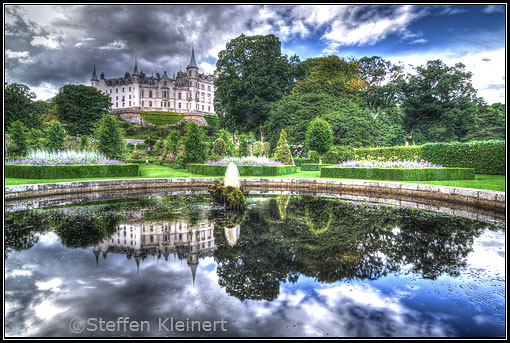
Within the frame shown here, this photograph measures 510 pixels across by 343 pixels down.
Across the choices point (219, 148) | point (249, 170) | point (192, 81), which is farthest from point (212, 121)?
point (249, 170)

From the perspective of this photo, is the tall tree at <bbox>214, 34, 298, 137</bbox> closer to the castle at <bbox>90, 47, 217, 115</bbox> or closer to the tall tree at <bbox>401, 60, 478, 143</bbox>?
the tall tree at <bbox>401, 60, 478, 143</bbox>

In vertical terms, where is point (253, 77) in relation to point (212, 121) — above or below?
above

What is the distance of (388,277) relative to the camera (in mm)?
3697

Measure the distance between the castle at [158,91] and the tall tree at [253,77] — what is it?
1564 inches

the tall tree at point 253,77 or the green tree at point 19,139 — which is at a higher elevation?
the tall tree at point 253,77

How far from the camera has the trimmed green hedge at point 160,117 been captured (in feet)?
211

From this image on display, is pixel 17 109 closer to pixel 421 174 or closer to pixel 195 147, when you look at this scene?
pixel 195 147

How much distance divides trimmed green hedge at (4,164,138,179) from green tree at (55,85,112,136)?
28569mm

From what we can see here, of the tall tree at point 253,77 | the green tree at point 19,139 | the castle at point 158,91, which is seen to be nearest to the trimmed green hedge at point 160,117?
the castle at point 158,91

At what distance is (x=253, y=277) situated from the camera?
144 inches

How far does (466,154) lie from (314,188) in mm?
8857

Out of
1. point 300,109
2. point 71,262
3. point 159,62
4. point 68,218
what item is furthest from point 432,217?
point 159,62

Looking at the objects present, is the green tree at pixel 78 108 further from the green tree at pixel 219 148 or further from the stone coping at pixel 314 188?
the stone coping at pixel 314 188

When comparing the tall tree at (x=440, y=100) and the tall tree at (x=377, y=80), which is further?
the tall tree at (x=377, y=80)
